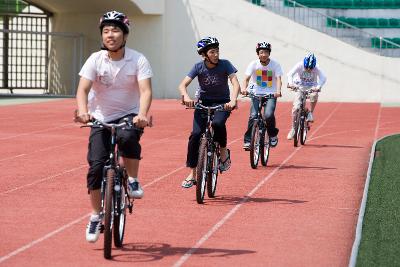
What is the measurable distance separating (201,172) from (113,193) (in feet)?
11.0

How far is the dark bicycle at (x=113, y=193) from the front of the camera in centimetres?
844

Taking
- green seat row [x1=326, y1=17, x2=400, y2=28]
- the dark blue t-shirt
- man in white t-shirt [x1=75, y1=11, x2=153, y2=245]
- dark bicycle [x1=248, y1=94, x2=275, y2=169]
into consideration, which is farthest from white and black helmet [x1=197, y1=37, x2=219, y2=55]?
green seat row [x1=326, y1=17, x2=400, y2=28]

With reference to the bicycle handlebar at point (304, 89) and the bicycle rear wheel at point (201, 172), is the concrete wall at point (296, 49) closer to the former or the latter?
the bicycle handlebar at point (304, 89)

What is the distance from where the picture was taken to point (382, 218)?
35.8ft

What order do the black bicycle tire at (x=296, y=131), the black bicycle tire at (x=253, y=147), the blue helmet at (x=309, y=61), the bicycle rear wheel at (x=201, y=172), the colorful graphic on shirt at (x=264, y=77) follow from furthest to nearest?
the black bicycle tire at (x=296, y=131) → the blue helmet at (x=309, y=61) → the colorful graphic on shirt at (x=264, y=77) → the black bicycle tire at (x=253, y=147) → the bicycle rear wheel at (x=201, y=172)

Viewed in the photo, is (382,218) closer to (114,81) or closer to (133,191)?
(133,191)

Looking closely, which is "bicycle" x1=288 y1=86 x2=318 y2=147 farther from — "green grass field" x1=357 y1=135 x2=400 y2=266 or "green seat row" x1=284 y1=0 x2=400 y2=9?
"green seat row" x1=284 y1=0 x2=400 y2=9

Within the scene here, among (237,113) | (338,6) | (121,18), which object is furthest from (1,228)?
(338,6)

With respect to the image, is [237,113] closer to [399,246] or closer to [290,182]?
[290,182]

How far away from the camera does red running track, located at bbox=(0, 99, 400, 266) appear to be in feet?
29.1

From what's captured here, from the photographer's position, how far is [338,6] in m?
41.9

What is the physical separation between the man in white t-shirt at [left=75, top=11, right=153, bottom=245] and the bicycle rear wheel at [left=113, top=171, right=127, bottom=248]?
6.2 inches

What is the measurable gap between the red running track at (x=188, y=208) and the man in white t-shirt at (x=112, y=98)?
23.8 inches

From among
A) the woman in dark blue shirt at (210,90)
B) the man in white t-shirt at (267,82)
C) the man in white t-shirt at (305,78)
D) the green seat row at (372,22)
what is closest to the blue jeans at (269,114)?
the man in white t-shirt at (267,82)
